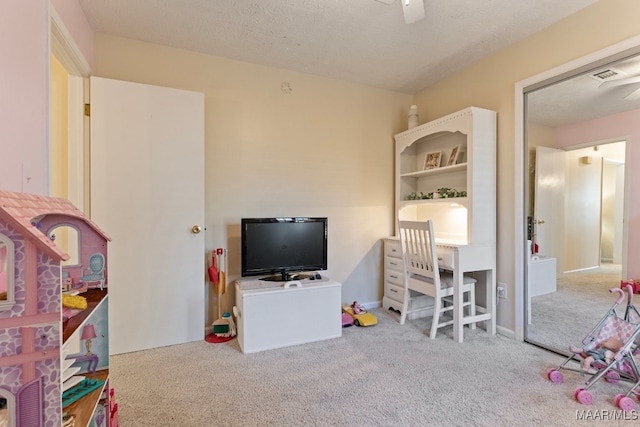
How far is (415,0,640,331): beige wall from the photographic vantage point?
1.94 m

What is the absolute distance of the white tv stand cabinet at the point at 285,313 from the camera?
2.27 metres

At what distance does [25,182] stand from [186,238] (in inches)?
46.2

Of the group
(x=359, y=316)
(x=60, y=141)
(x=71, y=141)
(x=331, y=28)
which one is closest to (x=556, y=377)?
(x=359, y=316)

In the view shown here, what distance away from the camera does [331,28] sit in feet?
7.43

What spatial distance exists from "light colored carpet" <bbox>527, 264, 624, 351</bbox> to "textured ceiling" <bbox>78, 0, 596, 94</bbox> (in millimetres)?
1891

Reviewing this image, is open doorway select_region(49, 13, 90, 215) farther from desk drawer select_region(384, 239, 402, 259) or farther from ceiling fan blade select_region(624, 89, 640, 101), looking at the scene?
ceiling fan blade select_region(624, 89, 640, 101)

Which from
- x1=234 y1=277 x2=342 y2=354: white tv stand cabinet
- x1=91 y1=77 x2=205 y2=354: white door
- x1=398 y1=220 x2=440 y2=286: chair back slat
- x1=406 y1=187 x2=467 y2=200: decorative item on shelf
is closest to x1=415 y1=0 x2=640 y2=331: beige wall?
x1=406 y1=187 x2=467 y2=200: decorative item on shelf

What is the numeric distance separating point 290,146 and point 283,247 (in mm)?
1015

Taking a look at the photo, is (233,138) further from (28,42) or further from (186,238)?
(28,42)

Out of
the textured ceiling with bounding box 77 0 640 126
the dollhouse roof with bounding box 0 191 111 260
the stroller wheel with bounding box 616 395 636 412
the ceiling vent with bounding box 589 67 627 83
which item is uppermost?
the textured ceiling with bounding box 77 0 640 126

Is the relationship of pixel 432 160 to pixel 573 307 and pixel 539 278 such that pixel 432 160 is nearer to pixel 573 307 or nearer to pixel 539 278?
pixel 539 278

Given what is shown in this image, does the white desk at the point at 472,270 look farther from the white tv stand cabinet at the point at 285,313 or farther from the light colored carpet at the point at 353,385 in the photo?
the white tv stand cabinet at the point at 285,313

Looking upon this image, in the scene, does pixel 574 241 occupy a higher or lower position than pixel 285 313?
higher

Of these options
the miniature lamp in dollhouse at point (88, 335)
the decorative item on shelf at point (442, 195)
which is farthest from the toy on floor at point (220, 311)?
the decorative item on shelf at point (442, 195)
